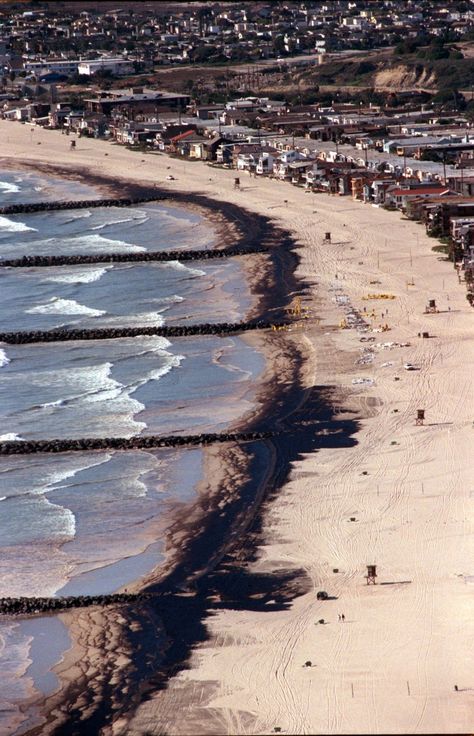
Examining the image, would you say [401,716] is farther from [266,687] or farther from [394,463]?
[394,463]

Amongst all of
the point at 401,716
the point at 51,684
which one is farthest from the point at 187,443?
the point at 401,716

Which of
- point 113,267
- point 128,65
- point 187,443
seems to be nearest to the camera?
point 187,443

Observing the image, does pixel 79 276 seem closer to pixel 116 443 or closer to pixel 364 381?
pixel 364 381

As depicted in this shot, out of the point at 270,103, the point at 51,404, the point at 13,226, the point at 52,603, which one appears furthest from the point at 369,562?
the point at 270,103

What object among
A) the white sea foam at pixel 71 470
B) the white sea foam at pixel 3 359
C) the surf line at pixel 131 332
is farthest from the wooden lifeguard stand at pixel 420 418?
the white sea foam at pixel 3 359

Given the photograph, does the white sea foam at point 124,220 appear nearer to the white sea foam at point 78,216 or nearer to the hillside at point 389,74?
the white sea foam at point 78,216
